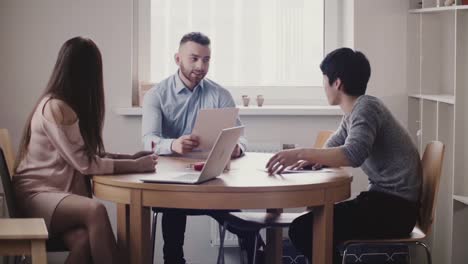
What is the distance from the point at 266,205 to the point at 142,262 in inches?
20.4

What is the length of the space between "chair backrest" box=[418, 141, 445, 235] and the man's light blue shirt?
0.88 m

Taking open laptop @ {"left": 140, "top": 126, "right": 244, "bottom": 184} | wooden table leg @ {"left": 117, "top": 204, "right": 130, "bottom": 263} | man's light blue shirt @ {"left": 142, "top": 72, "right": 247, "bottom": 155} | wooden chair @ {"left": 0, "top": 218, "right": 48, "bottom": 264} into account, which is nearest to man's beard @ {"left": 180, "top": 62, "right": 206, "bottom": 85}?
man's light blue shirt @ {"left": 142, "top": 72, "right": 247, "bottom": 155}

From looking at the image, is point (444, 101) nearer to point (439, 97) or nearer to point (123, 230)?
point (439, 97)

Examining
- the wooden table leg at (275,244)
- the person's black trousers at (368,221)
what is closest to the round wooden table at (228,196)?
the person's black trousers at (368,221)

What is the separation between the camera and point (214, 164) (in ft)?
9.90

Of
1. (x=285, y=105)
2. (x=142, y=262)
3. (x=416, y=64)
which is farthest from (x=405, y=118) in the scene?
(x=142, y=262)

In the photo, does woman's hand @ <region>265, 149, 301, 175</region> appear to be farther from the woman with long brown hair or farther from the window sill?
the window sill

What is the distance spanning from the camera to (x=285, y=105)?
4934 mm

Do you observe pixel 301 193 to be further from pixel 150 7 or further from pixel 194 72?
pixel 150 7

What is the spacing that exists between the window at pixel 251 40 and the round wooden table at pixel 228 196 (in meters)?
1.62

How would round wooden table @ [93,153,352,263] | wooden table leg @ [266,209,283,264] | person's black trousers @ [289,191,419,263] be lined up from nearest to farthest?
round wooden table @ [93,153,352,263], person's black trousers @ [289,191,419,263], wooden table leg @ [266,209,283,264]

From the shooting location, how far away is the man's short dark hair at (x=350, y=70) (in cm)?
343

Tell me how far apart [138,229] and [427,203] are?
113 centimetres

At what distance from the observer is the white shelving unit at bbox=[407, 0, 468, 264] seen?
3.99 meters
